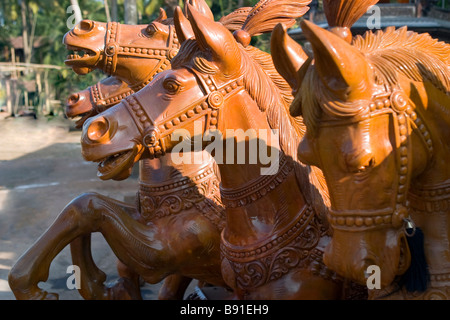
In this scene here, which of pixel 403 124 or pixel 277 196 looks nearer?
pixel 403 124

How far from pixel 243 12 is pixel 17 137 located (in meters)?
14.2

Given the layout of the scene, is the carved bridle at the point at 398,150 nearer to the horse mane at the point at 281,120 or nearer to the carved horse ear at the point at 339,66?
the carved horse ear at the point at 339,66

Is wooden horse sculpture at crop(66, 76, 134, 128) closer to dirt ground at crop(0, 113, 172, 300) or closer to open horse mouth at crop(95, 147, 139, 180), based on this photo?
open horse mouth at crop(95, 147, 139, 180)

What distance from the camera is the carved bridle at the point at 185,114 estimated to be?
5.66 ft

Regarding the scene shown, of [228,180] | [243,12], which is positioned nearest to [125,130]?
[228,180]

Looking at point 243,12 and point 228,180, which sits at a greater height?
point 243,12

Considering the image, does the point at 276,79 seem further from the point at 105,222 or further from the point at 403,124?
the point at 105,222

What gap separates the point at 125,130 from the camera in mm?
1754

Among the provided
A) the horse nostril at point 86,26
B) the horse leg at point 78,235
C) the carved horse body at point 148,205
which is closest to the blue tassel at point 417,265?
the carved horse body at point 148,205

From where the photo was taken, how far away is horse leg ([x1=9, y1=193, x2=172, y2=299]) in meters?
2.40

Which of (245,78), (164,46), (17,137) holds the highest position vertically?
(245,78)

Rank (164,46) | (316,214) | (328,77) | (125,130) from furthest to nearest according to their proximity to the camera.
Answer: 1. (164,46)
2. (316,214)
3. (125,130)
4. (328,77)

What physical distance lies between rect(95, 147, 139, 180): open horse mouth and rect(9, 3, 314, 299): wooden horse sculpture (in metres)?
0.66

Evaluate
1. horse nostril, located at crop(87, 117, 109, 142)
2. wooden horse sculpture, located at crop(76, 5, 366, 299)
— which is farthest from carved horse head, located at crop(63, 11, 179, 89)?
horse nostril, located at crop(87, 117, 109, 142)
